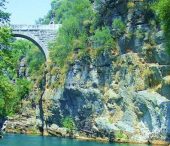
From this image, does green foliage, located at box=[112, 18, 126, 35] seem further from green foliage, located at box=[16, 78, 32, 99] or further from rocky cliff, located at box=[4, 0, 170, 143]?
green foliage, located at box=[16, 78, 32, 99]

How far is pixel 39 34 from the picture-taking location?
7169 centimetres

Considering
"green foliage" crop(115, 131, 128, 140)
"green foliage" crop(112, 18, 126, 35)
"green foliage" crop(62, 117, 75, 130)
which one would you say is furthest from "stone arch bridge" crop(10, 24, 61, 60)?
"green foliage" crop(115, 131, 128, 140)

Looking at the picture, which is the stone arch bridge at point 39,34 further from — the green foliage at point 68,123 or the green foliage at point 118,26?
the green foliage at point 118,26

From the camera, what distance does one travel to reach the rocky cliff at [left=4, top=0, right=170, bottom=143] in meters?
44.9

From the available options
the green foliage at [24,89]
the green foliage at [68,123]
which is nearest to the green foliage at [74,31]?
the green foliage at [68,123]

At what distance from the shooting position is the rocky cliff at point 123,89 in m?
44.9

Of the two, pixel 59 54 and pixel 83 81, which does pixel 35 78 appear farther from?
pixel 83 81

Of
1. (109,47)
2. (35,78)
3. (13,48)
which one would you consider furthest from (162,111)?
(35,78)

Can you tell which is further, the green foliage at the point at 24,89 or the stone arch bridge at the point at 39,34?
the green foliage at the point at 24,89

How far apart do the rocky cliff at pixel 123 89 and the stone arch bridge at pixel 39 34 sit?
12.7 meters

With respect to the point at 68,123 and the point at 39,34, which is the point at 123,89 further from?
the point at 39,34

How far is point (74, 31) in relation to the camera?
59375 millimetres

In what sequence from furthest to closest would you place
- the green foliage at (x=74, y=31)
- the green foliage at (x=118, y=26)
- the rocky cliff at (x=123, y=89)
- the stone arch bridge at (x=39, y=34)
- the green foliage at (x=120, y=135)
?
the stone arch bridge at (x=39, y=34) < the green foliage at (x=74, y=31) < the green foliage at (x=118, y=26) < the green foliage at (x=120, y=135) < the rocky cliff at (x=123, y=89)

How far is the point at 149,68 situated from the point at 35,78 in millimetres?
30678
